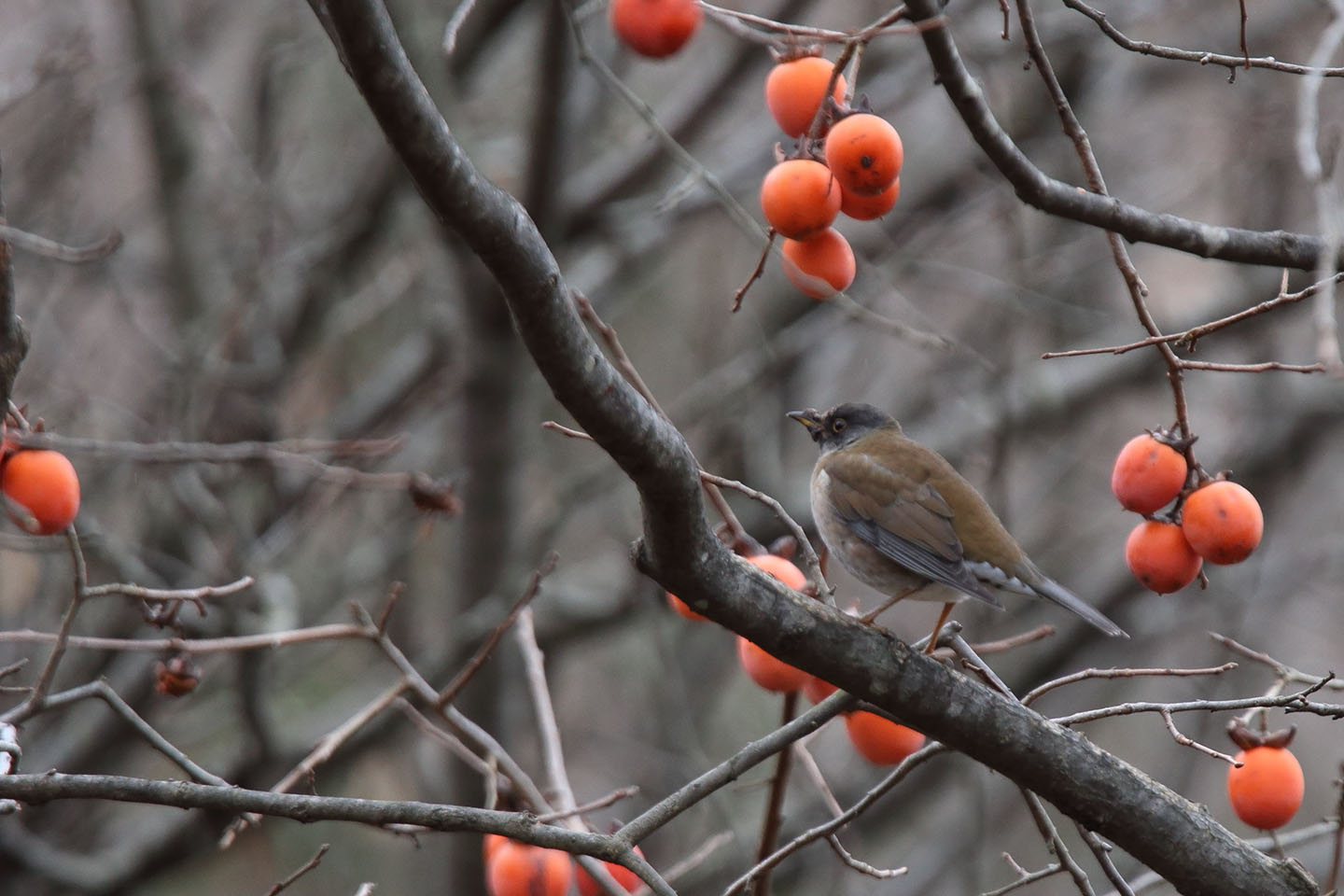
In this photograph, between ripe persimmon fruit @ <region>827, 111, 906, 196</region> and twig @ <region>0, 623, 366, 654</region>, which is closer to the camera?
ripe persimmon fruit @ <region>827, 111, 906, 196</region>

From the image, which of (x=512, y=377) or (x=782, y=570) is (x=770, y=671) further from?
(x=512, y=377)

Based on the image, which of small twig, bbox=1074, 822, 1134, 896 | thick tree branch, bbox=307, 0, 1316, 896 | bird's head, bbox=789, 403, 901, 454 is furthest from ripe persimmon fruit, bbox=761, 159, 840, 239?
bird's head, bbox=789, 403, 901, 454

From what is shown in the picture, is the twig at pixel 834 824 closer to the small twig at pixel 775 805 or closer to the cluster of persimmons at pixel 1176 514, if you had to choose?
the small twig at pixel 775 805

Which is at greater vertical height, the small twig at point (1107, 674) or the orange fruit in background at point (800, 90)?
the orange fruit in background at point (800, 90)

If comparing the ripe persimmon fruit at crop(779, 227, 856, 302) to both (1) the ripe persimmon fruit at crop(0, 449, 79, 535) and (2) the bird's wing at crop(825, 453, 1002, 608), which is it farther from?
(1) the ripe persimmon fruit at crop(0, 449, 79, 535)

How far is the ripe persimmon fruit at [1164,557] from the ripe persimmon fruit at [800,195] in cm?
104

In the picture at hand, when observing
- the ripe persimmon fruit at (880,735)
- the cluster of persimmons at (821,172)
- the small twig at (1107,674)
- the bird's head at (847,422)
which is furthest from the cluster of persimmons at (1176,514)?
the bird's head at (847,422)

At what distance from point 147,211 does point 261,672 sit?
4.44 meters

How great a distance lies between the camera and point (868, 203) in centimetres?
278

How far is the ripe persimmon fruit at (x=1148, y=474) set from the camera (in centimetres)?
293

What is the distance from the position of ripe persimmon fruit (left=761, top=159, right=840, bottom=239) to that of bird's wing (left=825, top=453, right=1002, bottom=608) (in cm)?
167

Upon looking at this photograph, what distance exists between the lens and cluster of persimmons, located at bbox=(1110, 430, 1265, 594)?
112 inches

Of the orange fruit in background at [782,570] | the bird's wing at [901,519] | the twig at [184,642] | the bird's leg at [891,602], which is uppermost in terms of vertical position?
the bird's wing at [901,519]

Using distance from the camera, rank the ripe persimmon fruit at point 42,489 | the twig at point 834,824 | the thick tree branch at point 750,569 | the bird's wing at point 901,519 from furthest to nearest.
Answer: the bird's wing at point 901,519, the ripe persimmon fruit at point 42,489, the twig at point 834,824, the thick tree branch at point 750,569
